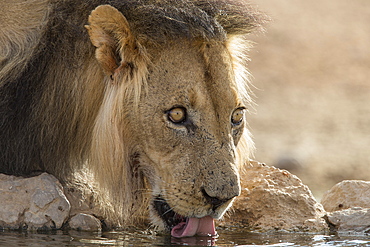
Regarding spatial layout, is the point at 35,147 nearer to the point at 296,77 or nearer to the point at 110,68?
the point at 110,68

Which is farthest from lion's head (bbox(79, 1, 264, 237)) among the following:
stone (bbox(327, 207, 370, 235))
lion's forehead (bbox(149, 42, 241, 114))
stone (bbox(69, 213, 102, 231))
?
stone (bbox(327, 207, 370, 235))

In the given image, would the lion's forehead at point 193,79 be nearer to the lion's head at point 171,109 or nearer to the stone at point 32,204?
the lion's head at point 171,109

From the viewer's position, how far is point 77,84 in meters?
5.23

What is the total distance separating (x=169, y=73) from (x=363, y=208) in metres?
1.78

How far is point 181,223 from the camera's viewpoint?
5.03 meters

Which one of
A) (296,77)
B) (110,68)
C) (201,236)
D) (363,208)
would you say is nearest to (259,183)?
(363,208)

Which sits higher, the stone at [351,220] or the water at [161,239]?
the stone at [351,220]

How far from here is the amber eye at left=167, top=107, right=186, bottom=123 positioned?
4891 mm

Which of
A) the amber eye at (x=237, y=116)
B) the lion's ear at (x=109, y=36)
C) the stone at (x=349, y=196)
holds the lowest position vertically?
the stone at (x=349, y=196)

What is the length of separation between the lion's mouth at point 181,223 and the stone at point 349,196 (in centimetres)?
145

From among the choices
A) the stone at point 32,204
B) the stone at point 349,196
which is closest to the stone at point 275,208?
the stone at point 349,196

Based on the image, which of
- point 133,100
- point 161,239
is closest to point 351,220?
point 161,239

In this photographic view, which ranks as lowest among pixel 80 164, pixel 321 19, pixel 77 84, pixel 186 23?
pixel 80 164

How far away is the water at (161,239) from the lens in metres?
4.93
